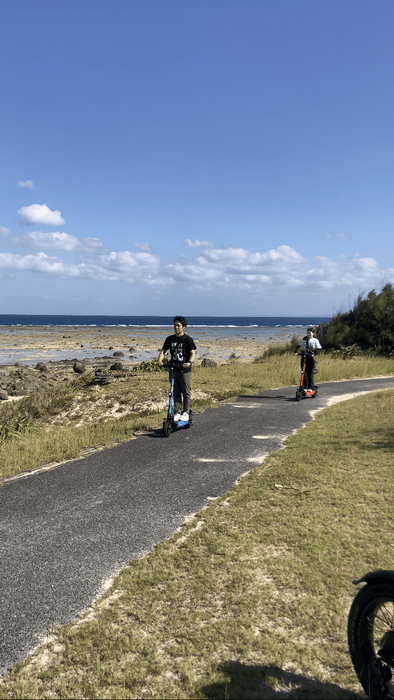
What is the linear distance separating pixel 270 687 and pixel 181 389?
286 inches

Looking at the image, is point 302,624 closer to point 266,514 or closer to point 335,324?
point 266,514

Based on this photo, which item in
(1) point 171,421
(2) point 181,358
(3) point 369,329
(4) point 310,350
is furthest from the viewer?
(3) point 369,329

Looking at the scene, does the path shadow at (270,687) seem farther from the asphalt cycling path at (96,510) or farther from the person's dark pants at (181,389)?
the person's dark pants at (181,389)

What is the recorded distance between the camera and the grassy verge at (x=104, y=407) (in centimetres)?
854

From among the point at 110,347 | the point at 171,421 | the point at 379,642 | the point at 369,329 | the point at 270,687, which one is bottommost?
the point at 110,347

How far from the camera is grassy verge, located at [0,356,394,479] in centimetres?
854

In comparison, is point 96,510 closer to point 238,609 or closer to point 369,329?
point 238,609

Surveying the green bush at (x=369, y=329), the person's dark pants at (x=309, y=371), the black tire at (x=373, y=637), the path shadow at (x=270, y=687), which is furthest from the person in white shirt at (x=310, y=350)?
the green bush at (x=369, y=329)

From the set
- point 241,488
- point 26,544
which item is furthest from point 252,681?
point 241,488

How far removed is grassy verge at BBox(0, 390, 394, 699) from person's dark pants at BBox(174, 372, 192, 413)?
13.1 ft

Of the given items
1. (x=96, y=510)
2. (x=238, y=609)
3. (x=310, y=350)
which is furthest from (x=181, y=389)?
(x=238, y=609)

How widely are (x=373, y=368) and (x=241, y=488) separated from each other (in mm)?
18515

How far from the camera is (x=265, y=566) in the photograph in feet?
13.1

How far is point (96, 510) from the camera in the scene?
17.9 feet
